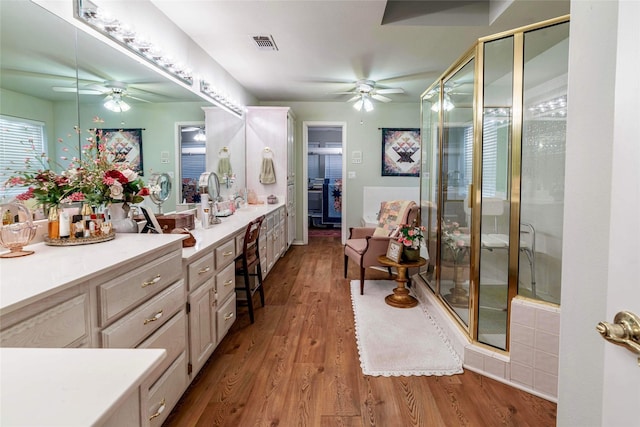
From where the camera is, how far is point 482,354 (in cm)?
215

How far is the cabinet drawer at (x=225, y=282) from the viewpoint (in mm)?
2295

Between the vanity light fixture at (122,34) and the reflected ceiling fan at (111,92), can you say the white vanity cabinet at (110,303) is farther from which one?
the vanity light fixture at (122,34)

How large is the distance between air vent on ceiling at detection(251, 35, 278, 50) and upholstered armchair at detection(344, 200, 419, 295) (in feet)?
6.96

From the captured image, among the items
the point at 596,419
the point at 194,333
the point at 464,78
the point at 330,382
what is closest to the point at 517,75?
the point at 464,78

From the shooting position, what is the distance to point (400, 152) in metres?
6.07

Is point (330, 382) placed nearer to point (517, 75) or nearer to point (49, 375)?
point (49, 375)

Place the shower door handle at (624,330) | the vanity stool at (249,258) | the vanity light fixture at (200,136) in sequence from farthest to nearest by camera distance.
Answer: the vanity light fixture at (200,136)
the vanity stool at (249,258)
the shower door handle at (624,330)

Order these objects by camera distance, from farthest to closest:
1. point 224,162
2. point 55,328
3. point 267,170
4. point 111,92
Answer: point 267,170 < point 224,162 < point 111,92 < point 55,328

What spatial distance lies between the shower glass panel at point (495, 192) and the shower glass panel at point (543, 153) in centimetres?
9

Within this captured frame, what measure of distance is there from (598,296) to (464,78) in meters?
2.03

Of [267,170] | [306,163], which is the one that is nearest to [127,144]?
[267,170]

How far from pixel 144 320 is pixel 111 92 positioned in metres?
1.47

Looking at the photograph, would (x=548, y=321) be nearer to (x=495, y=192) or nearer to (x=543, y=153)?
(x=495, y=192)

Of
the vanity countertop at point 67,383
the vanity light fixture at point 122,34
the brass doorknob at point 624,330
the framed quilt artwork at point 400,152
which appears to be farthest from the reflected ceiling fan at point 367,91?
the vanity countertop at point 67,383
